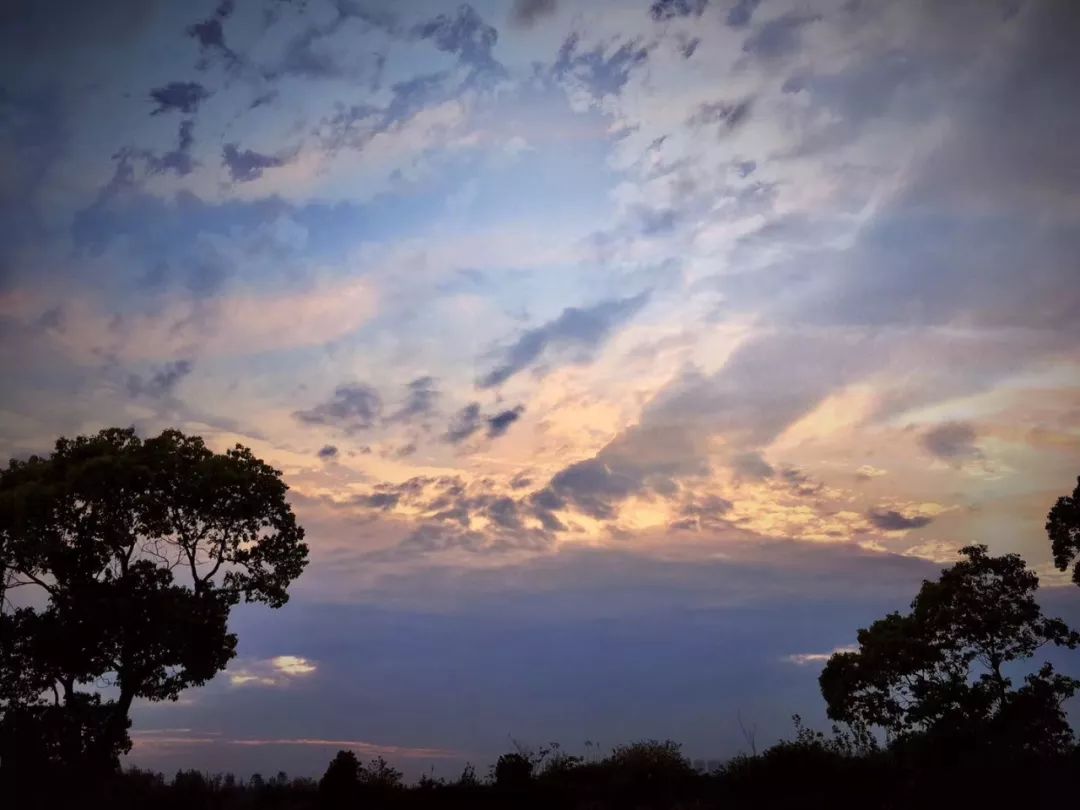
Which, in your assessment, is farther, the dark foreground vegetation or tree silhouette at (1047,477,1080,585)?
tree silhouette at (1047,477,1080,585)

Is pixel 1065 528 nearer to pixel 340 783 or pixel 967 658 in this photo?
pixel 967 658

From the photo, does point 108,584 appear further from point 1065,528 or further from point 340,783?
point 1065,528

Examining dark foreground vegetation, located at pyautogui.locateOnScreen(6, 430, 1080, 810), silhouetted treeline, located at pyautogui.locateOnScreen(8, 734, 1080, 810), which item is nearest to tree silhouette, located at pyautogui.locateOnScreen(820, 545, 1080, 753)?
dark foreground vegetation, located at pyautogui.locateOnScreen(6, 430, 1080, 810)

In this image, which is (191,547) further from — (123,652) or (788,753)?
(788,753)

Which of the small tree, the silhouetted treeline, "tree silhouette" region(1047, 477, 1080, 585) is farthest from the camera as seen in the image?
"tree silhouette" region(1047, 477, 1080, 585)

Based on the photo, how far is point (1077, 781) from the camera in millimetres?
13609

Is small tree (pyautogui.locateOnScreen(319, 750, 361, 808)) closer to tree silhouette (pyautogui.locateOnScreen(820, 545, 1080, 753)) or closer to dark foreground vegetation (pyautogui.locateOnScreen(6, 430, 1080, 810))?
dark foreground vegetation (pyautogui.locateOnScreen(6, 430, 1080, 810))

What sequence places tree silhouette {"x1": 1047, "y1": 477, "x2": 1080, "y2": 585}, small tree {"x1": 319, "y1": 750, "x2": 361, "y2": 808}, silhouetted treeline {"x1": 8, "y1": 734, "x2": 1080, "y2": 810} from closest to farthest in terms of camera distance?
silhouetted treeline {"x1": 8, "y1": 734, "x2": 1080, "y2": 810} → small tree {"x1": 319, "y1": 750, "x2": 361, "y2": 808} → tree silhouette {"x1": 1047, "y1": 477, "x2": 1080, "y2": 585}

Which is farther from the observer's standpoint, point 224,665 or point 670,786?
point 224,665

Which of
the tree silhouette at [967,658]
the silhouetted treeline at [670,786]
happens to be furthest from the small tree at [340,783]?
the tree silhouette at [967,658]

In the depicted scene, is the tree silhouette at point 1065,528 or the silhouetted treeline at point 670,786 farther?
the tree silhouette at point 1065,528

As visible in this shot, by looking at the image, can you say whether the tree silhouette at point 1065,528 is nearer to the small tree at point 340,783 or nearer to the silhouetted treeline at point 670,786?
the silhouetted treeline at point 670,786

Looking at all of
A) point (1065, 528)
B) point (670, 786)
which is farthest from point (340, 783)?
point (1065, 528)

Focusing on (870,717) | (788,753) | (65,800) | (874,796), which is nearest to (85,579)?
(65,800)
